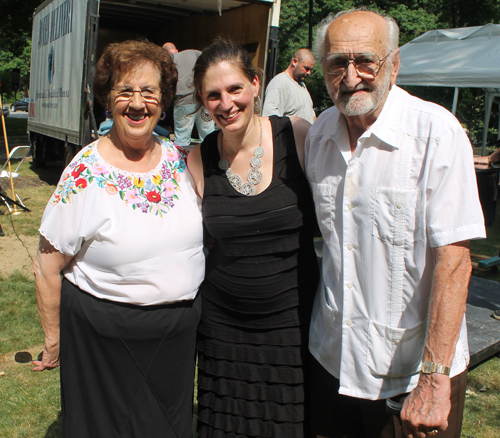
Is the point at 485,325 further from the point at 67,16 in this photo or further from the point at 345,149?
the point at 67,16

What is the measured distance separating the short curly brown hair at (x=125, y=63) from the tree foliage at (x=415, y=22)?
64.7 feet

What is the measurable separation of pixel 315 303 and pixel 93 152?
43.5 inches

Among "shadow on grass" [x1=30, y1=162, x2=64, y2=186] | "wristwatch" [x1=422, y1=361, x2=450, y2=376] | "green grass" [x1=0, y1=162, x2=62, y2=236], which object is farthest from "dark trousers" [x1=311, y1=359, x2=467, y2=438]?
"shadow on grass" [x1=30, y1=162, x2=64, y2=186]

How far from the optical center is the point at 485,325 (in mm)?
4172

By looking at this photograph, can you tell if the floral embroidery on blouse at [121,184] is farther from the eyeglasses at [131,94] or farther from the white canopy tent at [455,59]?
the white canopy tent at [455,59]

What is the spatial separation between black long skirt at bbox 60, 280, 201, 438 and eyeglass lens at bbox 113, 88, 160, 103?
0.80 meters

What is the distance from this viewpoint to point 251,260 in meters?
2.03

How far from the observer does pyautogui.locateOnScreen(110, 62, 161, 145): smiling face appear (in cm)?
201

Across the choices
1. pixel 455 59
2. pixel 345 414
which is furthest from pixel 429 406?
pixel 455 59

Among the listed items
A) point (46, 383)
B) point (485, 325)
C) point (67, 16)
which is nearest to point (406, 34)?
point (67, 16)

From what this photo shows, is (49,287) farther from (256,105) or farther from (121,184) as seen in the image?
(256,105)

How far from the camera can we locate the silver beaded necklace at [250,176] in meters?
2.05

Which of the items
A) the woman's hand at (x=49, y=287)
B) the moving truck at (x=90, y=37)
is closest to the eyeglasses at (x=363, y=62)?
the woman's hand at (x=49, y=287)

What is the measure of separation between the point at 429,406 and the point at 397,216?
60 centimetres
